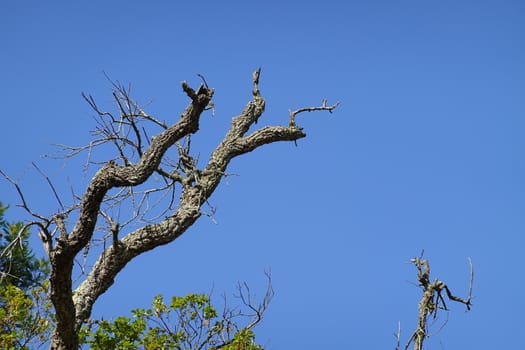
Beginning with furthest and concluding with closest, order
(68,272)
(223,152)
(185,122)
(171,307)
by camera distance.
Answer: (171,307) → (223,152) → (185,122) → (68,272)

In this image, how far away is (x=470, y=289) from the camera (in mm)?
7281

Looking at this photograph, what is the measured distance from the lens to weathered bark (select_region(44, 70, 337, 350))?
18.1 feet

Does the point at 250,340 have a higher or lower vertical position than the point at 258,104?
lower

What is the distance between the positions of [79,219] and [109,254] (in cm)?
52

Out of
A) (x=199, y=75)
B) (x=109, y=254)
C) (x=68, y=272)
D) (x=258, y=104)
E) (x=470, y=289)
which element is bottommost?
(x=68, y=272)

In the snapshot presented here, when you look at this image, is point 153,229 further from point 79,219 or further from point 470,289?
point 470,289

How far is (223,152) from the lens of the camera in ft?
22.6

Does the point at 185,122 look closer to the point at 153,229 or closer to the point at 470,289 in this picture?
the point at 153,229

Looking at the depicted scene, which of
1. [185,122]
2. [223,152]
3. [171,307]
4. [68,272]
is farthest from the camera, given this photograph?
[171,307]

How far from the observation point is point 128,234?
611cm

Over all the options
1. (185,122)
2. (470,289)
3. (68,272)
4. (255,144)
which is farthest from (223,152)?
(470,289)

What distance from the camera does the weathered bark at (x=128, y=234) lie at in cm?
552

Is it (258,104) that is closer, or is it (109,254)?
(109,254)

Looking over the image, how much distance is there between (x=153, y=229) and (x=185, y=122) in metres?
0.91
